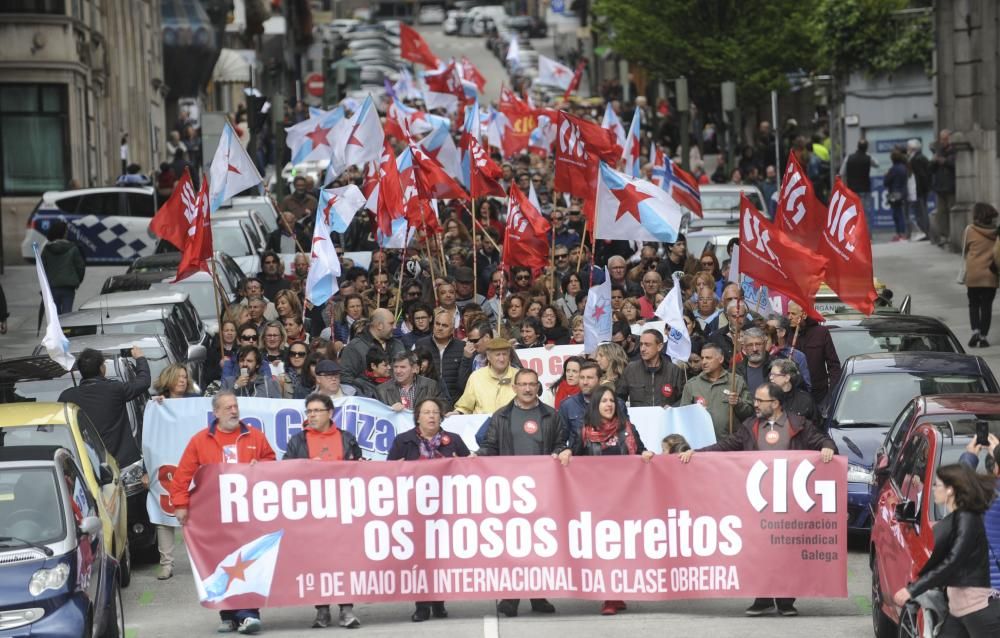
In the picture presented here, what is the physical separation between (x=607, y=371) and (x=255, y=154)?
71.9 feet

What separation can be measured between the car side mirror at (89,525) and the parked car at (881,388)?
619 cm

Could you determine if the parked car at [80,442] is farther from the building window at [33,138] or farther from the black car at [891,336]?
the building window at [33,138]

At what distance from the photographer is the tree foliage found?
1876 inches

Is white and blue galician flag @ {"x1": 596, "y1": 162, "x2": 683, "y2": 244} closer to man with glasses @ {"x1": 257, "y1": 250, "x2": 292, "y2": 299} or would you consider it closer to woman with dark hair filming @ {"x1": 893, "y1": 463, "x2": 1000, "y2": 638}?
man with glasses @ {"x1": 257, "y1": 250, "x2": 292, "y2": 299}

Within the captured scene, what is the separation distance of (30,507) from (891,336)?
9.26 metres

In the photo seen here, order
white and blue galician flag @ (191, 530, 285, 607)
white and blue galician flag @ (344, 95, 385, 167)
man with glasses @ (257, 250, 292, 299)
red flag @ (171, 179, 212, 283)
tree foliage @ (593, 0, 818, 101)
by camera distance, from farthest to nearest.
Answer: tree foliage @ (593, 0, 818, 101) → white and blue galician flag @ (344, 95, 385, 167) → man with glasses @ (257, 250, 292, 299) → red flag @ (171, 179, 212, 283) → white and blue galician flag @ (191, 530, 285, 607)

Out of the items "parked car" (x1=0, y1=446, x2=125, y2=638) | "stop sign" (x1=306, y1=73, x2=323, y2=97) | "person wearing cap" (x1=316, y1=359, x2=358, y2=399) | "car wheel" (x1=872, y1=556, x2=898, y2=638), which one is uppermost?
"stop sign" (x1=306, y1=73, x2=323, y2=97)

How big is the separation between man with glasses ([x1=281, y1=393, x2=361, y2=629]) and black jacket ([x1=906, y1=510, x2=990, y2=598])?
4601 millimetres

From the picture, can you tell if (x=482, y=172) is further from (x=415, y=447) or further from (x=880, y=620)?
(x=880, y=620)

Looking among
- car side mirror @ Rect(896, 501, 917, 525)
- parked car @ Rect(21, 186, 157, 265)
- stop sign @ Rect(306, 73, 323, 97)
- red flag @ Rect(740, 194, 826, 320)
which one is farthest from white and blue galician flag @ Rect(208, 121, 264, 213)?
stop sign @ Rect(306, 73, 323, 97)

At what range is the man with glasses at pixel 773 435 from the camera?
1284cm

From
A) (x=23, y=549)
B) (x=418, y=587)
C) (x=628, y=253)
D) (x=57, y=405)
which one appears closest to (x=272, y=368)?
(x=57, y=405)

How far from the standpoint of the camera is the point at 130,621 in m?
13.5

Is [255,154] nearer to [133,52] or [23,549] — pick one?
[133,52]
